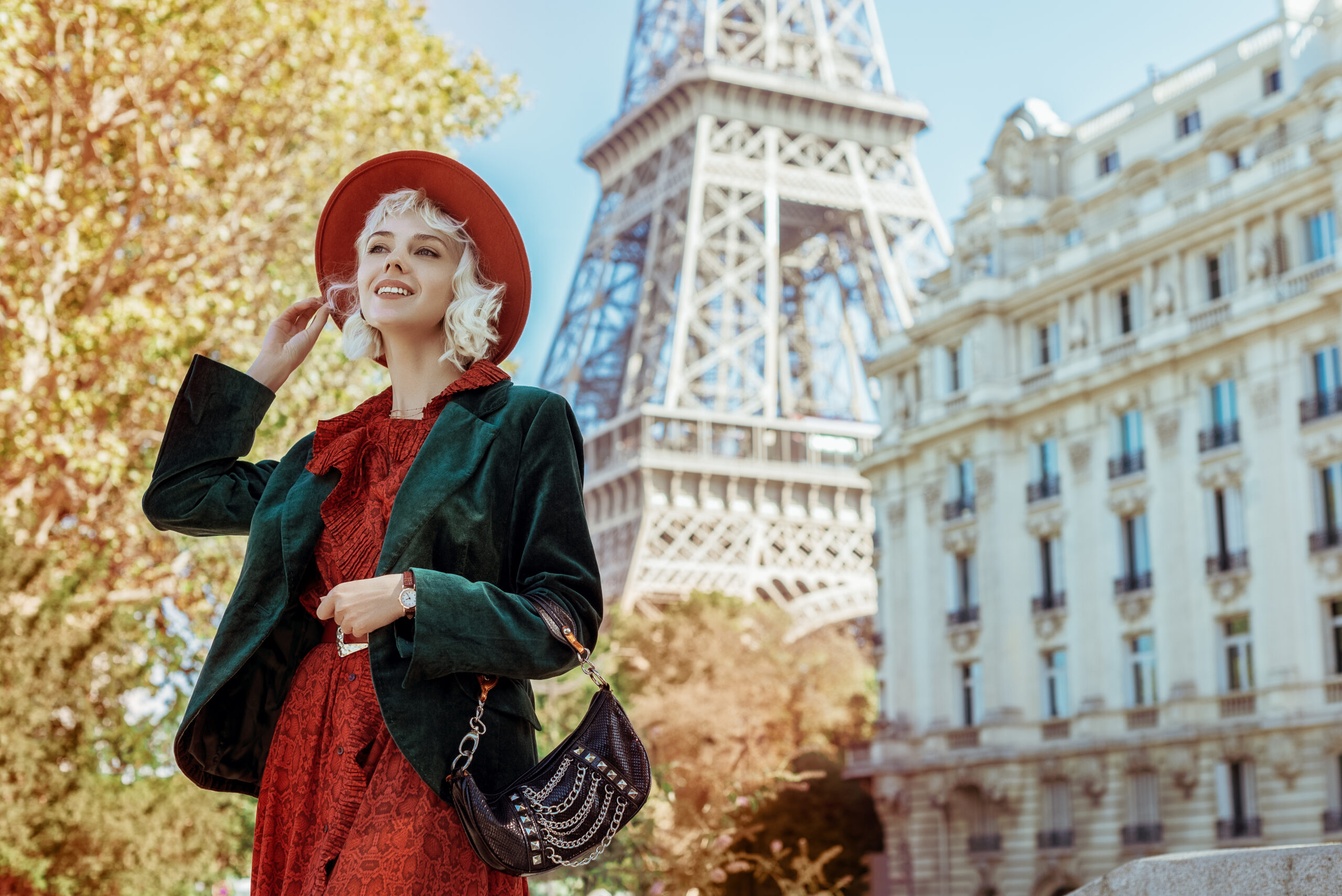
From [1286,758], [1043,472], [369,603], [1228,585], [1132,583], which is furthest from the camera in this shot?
[1043,472]

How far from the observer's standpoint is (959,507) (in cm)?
3684

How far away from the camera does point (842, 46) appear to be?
5953 centimetres

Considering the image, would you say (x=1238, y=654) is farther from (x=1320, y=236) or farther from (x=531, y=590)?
(x=531, y=590)

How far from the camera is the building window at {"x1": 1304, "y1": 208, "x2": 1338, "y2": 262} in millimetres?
28750

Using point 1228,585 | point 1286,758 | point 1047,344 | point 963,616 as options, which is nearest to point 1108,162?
point 1047,344

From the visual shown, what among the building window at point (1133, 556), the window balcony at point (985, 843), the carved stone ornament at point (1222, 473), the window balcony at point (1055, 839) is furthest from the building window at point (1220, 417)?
the window balcony at point (985, 843)

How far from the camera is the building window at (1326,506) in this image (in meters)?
27.2

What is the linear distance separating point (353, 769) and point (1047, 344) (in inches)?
1397

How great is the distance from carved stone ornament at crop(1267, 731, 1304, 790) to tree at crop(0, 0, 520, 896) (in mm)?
19554

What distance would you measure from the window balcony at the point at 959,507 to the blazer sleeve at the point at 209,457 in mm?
34368

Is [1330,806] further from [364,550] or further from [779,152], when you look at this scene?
[779,152]

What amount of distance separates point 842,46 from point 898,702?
3102 centimetres

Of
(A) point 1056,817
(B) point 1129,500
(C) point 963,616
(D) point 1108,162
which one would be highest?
(D) point 1108,162

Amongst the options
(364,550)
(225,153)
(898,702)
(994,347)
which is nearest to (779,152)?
(994,347)
